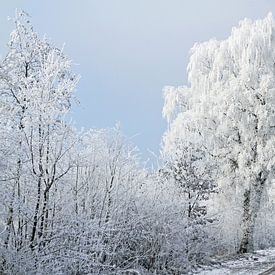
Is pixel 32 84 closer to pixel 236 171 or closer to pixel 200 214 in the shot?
pixel 200 214

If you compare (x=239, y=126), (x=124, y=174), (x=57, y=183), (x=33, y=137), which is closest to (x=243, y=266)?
(x=124, y=174)

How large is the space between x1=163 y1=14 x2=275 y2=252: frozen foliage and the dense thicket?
5 cm

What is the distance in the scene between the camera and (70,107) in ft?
39.1

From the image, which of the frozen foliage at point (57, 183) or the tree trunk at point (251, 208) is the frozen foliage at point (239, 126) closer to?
the tree trunk at point (251, 208)

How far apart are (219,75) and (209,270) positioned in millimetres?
11277

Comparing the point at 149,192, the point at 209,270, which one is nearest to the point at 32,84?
the point at 149,192

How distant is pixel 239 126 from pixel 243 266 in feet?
24.2

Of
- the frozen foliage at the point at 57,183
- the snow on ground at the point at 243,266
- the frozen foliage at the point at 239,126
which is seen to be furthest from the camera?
the frozen foliage at the point at 239,126

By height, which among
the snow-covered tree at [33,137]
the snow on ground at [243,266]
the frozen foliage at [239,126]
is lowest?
the snow on ground at [243,266]

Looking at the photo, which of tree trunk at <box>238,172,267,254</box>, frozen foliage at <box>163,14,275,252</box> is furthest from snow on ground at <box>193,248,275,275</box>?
frozen foliage at <box>163,14,275,252</box>

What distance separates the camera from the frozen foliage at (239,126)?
950 inches

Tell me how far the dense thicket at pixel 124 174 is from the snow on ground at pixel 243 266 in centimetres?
68

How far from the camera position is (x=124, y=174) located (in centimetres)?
1461

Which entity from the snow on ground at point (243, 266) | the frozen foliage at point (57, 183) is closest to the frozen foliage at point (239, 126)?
the snow on ground at point (243, 266)
